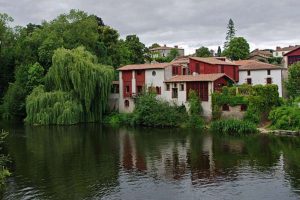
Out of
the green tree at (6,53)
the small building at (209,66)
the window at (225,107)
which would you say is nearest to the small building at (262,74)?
the small building at (209,66)

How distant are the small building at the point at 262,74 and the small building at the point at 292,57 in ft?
37.4

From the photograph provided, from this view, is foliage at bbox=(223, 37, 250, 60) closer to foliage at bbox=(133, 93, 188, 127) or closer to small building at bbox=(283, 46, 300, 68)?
small building at bbox=(283, 46, 300, 68)

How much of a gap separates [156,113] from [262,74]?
18.3 m

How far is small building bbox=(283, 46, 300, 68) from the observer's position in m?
75.6

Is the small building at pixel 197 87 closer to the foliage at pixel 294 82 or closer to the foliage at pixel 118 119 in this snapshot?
the foliage at pixel 118 119

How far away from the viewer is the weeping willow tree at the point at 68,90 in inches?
2264

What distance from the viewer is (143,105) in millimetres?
56406

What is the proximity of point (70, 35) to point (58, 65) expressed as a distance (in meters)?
10.8

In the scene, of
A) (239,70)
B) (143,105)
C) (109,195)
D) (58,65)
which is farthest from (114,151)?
(239,70)

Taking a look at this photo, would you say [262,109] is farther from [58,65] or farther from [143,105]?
[58,65]

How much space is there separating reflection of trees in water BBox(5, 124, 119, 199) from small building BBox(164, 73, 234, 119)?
37.6ft

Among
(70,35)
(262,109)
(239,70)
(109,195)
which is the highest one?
(70,35)

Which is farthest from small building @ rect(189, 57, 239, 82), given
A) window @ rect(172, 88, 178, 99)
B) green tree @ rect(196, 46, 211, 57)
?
green tree @ rect(196, 46, 211, 57)

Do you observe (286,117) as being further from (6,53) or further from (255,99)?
(6,53)
